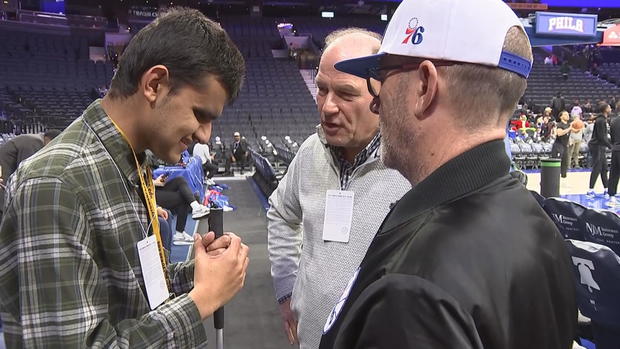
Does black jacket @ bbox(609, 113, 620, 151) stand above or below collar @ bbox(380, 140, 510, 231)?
below

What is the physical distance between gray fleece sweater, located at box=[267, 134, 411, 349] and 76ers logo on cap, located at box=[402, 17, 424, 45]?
841mm

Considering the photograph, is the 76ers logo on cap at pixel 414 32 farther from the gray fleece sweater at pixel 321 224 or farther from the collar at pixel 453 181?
the gray fleece sweater at pixel 321 224

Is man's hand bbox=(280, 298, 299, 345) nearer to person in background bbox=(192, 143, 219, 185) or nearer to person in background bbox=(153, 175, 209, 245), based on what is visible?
Result: person in background bbox=(153, 175, 209, 245)

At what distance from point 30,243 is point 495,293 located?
74cm

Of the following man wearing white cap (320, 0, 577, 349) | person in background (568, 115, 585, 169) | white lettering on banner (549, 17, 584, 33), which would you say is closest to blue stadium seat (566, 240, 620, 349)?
man wearing white cap (320, 0, 577, 349)

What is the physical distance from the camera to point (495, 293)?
0.61 meters

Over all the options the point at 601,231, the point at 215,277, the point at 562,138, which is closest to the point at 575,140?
the point at 562,138

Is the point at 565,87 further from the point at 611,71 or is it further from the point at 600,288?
the point at 600,288

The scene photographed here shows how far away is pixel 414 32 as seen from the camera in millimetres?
758

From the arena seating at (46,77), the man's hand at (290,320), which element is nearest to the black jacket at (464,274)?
the man's hand at (290,320)

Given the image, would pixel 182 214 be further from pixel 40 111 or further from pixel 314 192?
pixel 40 111

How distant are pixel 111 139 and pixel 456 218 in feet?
2.38

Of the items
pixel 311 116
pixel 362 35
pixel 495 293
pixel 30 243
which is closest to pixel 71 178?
pixel 30 243

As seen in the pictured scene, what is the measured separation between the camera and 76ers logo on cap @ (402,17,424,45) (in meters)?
0.75
